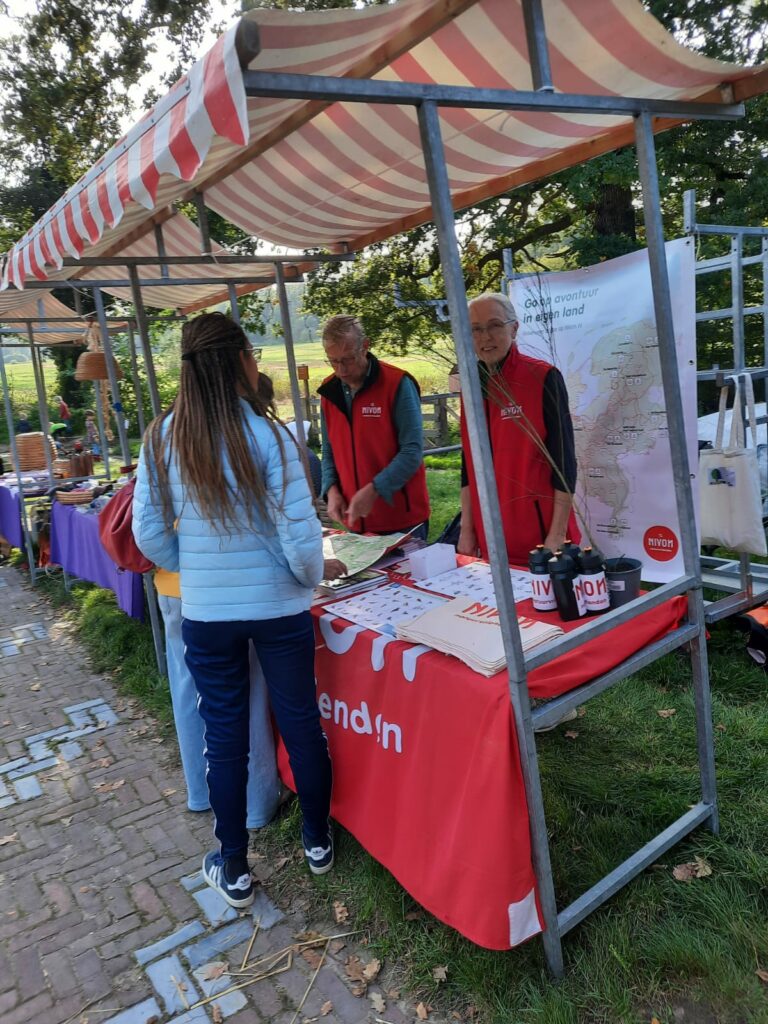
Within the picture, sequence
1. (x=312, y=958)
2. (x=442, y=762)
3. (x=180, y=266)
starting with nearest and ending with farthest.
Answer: (x=442, y=762) < (x=312, y=958) < (x=180, y=266)

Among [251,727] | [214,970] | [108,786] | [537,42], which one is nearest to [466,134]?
[537,42]

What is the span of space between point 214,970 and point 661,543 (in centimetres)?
233

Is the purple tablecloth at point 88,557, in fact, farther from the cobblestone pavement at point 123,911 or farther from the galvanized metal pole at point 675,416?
the galvanized metal pole at point 675,416

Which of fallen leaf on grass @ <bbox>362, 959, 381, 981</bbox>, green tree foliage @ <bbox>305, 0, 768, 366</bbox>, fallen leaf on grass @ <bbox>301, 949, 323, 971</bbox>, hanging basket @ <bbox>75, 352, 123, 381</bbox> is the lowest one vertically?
fallen leaf on grass @ <bbox>301, 949, 323, 971</bbox>

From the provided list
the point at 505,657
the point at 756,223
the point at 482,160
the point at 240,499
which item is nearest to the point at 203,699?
the point at 240,499

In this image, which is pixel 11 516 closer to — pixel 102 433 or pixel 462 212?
pixel 102 433

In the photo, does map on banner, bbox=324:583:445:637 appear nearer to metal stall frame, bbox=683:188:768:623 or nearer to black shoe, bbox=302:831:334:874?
black shoe, bbox=302:831:334:874

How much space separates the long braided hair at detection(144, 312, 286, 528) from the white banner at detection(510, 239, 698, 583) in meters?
1.39

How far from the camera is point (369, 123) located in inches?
99.0

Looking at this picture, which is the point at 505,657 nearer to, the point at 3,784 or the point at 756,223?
the point at 3,784

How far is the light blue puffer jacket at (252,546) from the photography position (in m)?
2.15

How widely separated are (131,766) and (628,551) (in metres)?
2.68

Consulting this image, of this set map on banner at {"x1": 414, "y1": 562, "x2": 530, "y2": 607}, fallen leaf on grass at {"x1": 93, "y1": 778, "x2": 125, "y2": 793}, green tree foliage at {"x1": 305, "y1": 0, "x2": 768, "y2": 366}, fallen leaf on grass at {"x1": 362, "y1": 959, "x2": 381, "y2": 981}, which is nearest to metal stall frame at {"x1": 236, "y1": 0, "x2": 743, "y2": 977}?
map on banner at {"x1": 414, "y1": 562, "x2": 530, "y2": 607}

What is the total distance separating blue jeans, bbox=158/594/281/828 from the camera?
9.24 ft
